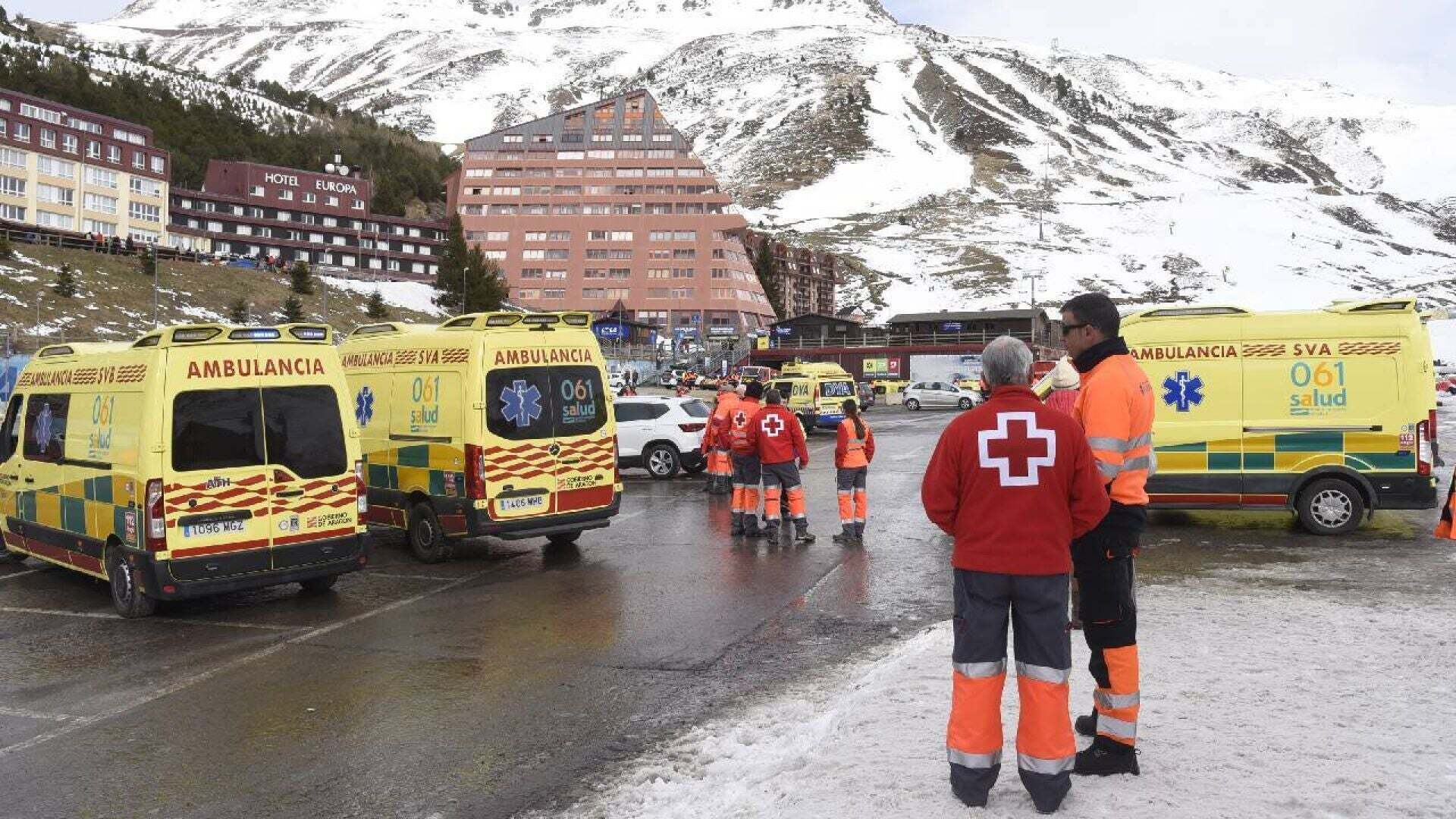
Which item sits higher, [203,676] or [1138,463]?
[1138,463]

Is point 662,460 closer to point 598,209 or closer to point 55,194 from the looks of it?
point 55,194

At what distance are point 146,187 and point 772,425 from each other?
95813 mm

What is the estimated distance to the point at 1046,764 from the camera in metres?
4.09

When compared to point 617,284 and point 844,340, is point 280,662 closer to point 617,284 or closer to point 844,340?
point 844,340

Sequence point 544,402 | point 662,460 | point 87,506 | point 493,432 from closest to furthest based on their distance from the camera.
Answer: point 87,506 < point 493,432 < point 544,402 < point 662,460

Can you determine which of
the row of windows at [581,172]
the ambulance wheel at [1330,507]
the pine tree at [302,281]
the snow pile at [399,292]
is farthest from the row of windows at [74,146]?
the ambulance wheel at [1330,507]

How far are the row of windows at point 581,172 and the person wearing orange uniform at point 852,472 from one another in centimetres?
10727

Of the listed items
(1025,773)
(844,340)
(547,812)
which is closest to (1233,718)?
(1025,773)

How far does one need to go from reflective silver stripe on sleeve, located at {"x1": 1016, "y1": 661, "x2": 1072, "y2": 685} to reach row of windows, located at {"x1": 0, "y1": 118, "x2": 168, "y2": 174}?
94365 millimetres

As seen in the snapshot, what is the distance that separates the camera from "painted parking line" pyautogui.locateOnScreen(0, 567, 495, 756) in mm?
5828

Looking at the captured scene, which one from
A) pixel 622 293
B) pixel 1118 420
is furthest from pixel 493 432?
pixel 622 293

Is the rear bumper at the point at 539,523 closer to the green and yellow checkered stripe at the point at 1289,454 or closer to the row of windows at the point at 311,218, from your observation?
the green and yellow checkered stripe at the point at 1289,454

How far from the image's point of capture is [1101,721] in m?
4.51

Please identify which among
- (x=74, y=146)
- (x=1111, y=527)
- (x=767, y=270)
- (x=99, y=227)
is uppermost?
(x=74, y=146)
